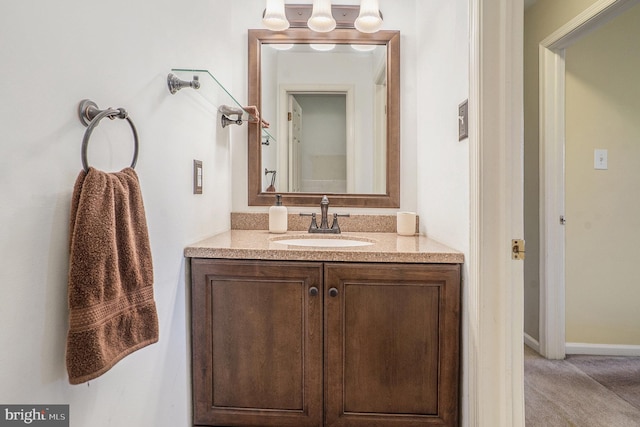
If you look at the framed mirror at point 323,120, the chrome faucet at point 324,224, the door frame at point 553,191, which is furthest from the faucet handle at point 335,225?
the door frame at point 553,191

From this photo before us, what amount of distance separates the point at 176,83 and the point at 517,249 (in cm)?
122

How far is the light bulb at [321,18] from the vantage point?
5.59 feet

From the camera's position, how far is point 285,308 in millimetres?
1221

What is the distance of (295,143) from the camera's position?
1861mm

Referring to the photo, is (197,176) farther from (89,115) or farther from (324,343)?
(324,343)

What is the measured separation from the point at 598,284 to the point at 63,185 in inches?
111

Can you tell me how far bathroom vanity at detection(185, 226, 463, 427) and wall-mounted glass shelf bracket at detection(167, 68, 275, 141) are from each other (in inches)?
22.5

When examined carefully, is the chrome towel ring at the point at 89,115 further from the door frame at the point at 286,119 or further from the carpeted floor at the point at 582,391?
the carpeted floor at the point at 582,391

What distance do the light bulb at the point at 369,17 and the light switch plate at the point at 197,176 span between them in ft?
3.62

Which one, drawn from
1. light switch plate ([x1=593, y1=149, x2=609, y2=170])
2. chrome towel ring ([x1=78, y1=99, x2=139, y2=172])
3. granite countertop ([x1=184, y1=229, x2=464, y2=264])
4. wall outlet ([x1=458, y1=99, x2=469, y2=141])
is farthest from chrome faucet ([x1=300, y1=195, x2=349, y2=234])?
light switch plate ([x1=593, y1=149, x2=609, y2=170])

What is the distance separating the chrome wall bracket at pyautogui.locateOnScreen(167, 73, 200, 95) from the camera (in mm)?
1104

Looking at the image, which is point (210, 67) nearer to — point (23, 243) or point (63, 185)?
point (63, 185)

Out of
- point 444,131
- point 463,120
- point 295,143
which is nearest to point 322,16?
point 295,143

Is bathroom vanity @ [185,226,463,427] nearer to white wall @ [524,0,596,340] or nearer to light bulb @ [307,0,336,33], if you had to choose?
light bulb @ [307,0,336,33]
